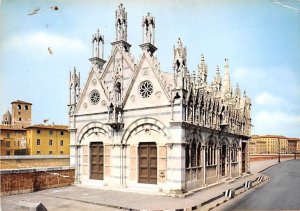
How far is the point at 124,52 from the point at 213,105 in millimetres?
8091

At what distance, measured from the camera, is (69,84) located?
909 inches

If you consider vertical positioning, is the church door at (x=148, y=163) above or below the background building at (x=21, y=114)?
below

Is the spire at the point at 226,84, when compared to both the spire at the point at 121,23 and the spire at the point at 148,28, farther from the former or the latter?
the spire at the point at 121,23

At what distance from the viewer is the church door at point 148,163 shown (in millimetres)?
18328

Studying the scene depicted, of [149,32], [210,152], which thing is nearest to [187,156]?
[210,152]

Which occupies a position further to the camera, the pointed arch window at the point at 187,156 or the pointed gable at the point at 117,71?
→ the pointed gable at the point at 117,71

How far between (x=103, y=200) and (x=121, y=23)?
12640mm

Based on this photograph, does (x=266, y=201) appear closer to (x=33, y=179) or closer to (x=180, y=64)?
(x=180, y=64)

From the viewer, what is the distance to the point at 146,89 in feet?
62.5

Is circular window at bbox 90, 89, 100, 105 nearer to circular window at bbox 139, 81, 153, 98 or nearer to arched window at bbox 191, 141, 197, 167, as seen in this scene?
circular window at bbox 139, 81, 153, 98

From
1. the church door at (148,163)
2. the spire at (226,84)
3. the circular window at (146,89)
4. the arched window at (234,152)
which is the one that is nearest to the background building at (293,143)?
the arched window at (234,152)

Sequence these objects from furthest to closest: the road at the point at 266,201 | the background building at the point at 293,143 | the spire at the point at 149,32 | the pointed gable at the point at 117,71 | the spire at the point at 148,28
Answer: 1. the background building at the point at 293,143
2. the pointed gable at the point at 117,71
3. the spire at the point at 148,28
4. the spire at the point at 149,32
5. the road at the point at 266,201

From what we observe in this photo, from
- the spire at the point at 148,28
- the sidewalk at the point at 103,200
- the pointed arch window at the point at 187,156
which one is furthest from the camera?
the spire at the point at 148,28

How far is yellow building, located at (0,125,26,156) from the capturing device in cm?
5150
